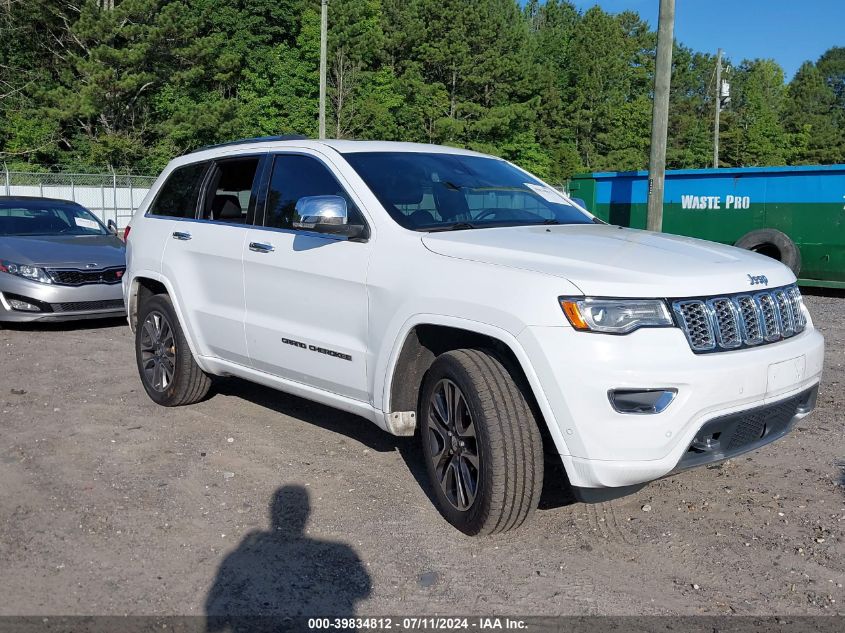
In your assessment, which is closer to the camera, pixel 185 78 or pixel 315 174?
pixel 315 174

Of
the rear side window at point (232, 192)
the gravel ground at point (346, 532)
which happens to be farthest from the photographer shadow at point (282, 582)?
the rear side window at point (232, 192)

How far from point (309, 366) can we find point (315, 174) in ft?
3.60

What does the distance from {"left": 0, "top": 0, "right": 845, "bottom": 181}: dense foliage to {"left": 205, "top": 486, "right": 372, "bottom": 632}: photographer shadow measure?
41705 mm

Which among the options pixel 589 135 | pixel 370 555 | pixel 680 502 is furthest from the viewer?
pixel 589 135

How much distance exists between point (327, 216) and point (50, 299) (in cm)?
608

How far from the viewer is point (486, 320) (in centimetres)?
375

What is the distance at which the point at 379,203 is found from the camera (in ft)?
14.8

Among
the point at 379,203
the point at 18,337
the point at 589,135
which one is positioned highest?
the point at 589,135

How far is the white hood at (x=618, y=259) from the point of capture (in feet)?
11.6

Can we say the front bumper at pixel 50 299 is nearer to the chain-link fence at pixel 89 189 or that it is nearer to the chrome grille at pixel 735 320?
the chrome grille at pixel 735 320

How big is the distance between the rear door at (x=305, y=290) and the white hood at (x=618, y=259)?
562 mm

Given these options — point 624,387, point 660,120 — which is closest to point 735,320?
point 624,387

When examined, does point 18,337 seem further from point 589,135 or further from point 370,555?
point 589,135

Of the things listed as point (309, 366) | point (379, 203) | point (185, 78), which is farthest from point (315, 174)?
point (185, 78)
